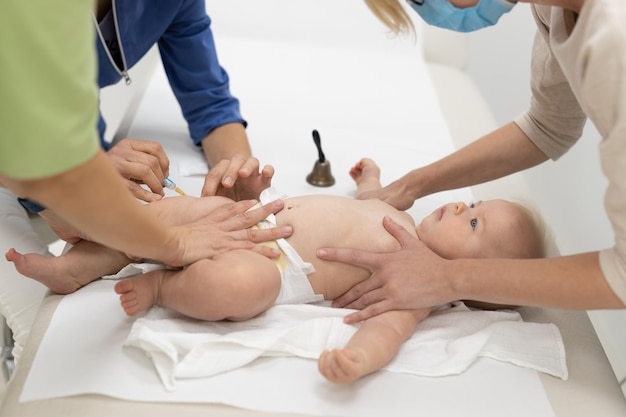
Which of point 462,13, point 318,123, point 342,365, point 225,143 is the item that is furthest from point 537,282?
point 318,123

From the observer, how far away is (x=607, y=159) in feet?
3.45

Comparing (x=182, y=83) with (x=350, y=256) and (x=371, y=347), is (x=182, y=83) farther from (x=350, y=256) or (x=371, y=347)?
(x=371, y=347)

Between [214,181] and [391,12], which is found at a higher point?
[391,12]

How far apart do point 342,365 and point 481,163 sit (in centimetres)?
72

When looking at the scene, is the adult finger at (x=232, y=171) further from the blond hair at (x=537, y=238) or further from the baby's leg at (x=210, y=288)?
the blond hair at (x=537, y=238)

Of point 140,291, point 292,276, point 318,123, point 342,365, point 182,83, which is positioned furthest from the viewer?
point 318,123

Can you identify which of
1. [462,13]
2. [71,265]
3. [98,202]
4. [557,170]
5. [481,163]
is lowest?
[557,170]

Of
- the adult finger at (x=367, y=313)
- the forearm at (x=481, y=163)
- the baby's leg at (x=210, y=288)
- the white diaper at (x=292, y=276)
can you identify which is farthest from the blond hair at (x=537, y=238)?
the baby's leg at (x=210, y=288)

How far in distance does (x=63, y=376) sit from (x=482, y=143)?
3.48 ft

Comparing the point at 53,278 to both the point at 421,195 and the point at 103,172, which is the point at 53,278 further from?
the point at 421,195

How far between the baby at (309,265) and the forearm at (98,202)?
233 mm

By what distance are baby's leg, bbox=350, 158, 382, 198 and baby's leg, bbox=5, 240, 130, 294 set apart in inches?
26.3

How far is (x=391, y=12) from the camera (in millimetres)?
1335

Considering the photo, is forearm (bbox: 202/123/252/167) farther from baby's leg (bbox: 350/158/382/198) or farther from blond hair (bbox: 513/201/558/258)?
blond hair (bbox: 513/201/558/258)
